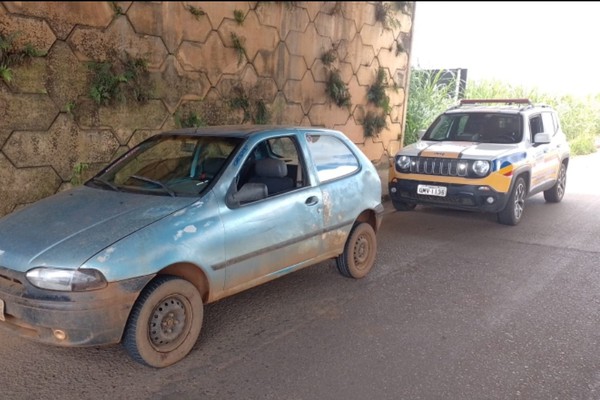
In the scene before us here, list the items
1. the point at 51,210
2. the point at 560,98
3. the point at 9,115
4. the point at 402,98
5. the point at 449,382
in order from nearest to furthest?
the point at 449,382, the point at 51,210, the point at 9,115, the point at 402,98, the point at 560,98

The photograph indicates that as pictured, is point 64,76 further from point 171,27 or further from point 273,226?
point 273,226

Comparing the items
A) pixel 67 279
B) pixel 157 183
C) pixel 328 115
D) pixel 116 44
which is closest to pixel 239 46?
pixel 116 44

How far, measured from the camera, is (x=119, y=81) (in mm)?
6094

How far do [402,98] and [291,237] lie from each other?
8417mm

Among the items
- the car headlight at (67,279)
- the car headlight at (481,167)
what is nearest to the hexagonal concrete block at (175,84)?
the car headlight at (481,167)

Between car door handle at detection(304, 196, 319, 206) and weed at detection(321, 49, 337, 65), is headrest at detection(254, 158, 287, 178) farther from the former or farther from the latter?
weed at detection(321, 49, 337, 65)

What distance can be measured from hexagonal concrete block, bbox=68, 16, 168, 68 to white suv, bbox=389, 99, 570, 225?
3653 millimetres

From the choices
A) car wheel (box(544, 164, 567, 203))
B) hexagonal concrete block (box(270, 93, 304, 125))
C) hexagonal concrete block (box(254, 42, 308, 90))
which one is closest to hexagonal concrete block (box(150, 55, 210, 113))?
hexagonal concrete block (box(254, 42, 308, 90))

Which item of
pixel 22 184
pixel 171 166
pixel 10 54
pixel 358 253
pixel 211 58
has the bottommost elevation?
pixel 358 253

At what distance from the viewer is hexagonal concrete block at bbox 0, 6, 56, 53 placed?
5.11 metres

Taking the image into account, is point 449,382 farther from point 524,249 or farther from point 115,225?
point 524,249

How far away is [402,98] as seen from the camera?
1160cm

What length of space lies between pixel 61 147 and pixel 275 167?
311 centimetres

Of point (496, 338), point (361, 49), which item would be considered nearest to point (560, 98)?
point (361, 49)
